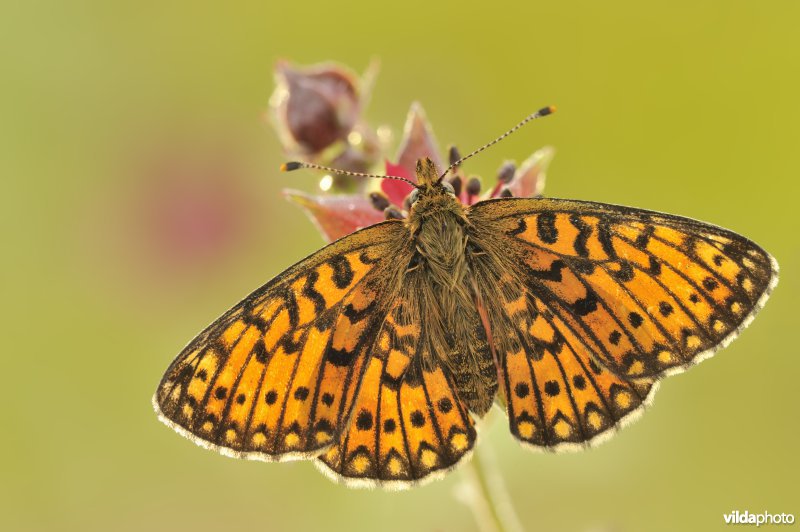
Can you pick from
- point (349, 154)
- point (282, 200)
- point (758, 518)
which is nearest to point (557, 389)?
point (349, 154)

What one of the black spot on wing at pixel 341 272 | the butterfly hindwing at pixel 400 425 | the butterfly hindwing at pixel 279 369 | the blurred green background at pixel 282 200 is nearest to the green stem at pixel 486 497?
the butterfly hindwing at pixel 400 425

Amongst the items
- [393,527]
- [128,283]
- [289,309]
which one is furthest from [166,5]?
[289,309]

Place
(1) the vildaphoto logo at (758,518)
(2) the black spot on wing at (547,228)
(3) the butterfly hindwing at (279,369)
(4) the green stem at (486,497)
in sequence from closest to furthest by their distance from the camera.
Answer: (3) the butterfly hindwing at (279,369)
(2) the black spot on wing at (547,228)
(4) the green stem at (486,497)
(1) the vildaphoto logo at (758,518)

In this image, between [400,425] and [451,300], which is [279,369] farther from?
[451,300]

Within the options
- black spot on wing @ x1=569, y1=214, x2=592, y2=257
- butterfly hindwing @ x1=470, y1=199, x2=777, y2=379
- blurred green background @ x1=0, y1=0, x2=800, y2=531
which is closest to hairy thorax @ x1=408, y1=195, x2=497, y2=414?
butterfly hindwing @ x1=470, y1=199, x2=777, y2=379

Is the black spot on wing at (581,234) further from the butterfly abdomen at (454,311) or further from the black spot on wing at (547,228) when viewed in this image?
the butterfly abdomen at (454,311)

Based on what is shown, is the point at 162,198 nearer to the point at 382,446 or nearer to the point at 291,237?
the point at 291,237
